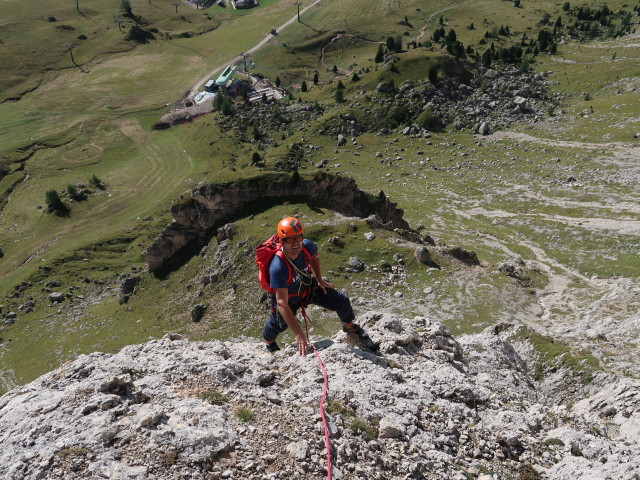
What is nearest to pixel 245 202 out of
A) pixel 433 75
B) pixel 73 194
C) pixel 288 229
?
pixel 288 229

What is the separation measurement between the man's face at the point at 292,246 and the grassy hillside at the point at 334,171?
1879cm

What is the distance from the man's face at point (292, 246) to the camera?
1155cm

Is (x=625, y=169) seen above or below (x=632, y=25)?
below

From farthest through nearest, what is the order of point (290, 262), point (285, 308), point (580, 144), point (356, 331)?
point (580, 144), point (356, 331), point (290, 262), point (285, 308)

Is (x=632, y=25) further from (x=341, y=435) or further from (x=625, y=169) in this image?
(x=341, y=435)

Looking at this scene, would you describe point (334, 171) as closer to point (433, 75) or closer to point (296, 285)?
point (433, 75)

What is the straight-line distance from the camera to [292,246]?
11.7 metres

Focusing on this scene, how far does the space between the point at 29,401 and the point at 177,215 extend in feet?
129

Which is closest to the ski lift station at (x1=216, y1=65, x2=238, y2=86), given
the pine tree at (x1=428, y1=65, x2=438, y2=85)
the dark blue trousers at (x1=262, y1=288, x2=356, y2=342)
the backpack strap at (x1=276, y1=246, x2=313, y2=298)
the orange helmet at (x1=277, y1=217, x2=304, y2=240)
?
the pine tree at (x1=428, y1=65, x2=438, y2=85)

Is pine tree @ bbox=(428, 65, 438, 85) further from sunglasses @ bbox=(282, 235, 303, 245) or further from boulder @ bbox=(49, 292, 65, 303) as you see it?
sunglasses @ bbox=(282, 235, 303, 245)

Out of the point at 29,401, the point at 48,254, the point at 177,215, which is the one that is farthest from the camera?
the point at 48,254

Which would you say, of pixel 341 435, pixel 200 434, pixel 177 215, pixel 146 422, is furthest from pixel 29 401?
pixel 177 215

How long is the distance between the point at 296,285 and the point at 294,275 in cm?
35

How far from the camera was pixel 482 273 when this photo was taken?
35469 mm
